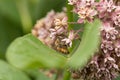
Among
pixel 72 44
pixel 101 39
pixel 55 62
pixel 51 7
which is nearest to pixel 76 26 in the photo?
pixel 72 44

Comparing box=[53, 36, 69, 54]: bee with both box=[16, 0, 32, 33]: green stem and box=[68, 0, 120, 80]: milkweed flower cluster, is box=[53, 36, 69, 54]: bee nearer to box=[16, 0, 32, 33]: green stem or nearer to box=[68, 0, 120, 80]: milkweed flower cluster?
box=[68, 0, 120, 80]: milkweed flower cluster

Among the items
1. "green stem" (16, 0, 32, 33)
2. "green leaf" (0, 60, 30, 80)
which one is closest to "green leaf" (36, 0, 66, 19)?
"green stem" (16, 0, 32, 33)

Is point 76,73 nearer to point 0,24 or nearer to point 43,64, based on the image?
point 43,64

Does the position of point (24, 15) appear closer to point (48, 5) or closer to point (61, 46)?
point (48, 5)

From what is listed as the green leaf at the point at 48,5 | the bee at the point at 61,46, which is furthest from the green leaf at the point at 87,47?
the green leaf at the point at 48,5

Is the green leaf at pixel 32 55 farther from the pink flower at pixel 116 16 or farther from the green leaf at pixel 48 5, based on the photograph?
the green leaf at pixel 48 5

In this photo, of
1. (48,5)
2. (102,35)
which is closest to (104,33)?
(102,35)
